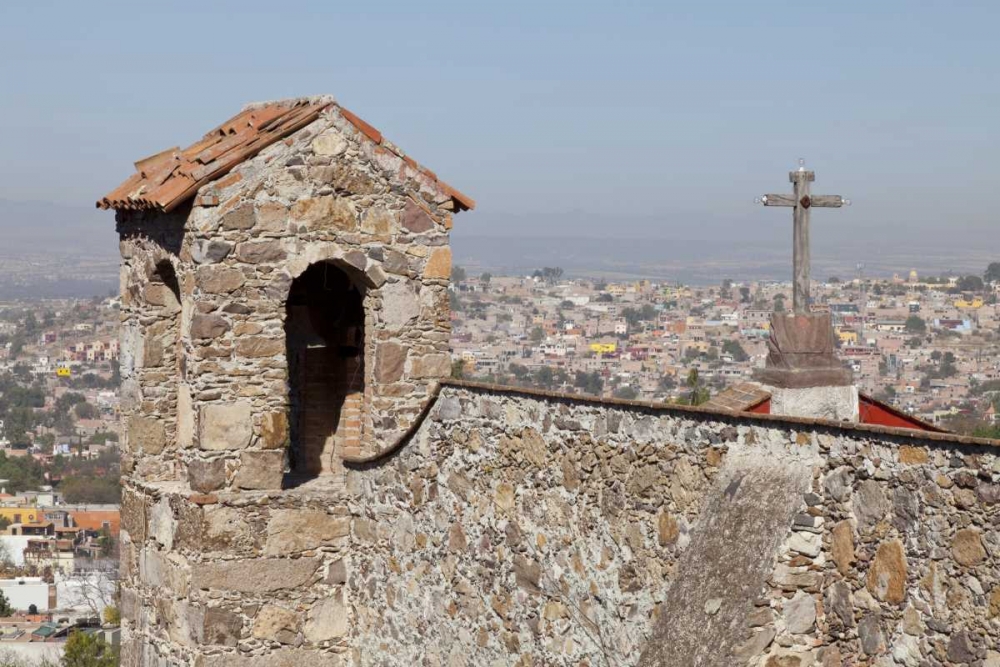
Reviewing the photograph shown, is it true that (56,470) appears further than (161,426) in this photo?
Yes

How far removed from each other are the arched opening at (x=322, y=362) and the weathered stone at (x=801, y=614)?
21.8ft

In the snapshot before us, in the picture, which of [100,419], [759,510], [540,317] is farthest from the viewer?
[100,419]

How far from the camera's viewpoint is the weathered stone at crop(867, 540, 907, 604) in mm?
6672

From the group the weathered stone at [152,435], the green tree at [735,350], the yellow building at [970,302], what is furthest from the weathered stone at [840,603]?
the yellow building at [970,302]

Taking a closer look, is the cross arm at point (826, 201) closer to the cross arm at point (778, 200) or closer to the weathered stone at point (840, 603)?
the cross arm at point (778, 200)

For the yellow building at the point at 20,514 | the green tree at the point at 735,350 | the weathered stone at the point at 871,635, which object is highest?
the weathered stone at the point at 871,635

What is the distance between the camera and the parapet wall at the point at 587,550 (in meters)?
6.63

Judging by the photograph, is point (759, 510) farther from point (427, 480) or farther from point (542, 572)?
point (427, 480)

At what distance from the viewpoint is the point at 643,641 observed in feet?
26.9

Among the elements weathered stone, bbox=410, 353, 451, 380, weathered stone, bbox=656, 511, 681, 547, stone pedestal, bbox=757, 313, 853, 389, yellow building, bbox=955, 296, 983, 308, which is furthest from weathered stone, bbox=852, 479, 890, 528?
yellow building, bbox=955, 296, 983, 308

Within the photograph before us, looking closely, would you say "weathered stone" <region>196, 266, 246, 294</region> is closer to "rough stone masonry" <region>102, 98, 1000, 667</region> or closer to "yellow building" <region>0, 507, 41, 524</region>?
"rough stone masonry" <region>102, 98, 1000, 667</region>

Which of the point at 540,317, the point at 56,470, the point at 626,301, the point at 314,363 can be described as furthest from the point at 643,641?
the point at 56,470

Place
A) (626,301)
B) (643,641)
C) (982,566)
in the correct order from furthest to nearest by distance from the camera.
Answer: (626,301) → (643,641) → (982,566)

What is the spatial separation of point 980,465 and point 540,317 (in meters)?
96.2
